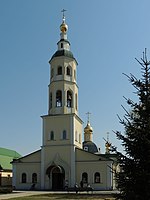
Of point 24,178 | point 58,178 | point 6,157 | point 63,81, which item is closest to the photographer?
point 58,178

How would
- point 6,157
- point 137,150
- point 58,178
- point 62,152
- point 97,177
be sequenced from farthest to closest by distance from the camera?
point 6,157
point 62,152
point 58,178
point 97,177
point 137,150

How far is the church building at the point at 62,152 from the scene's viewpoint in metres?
40.4

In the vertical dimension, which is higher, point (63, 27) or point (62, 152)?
point (63, 27)

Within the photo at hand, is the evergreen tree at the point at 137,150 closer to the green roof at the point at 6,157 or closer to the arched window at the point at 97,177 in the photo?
the arched window at the point at 97,177

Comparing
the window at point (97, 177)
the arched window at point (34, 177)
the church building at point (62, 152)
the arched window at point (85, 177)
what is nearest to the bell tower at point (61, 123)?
the church building at point (62, 152)

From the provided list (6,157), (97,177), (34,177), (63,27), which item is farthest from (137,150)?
(6,157)

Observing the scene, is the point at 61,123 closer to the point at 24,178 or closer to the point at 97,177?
the point at 97,177

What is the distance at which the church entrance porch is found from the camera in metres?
40.5

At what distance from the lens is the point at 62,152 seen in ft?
135

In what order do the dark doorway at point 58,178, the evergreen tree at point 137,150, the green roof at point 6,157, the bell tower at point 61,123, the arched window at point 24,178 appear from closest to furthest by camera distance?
the evergreen tree at point 137,150 → the dark doorway at point 58,178 → the bell tower at point 61,123 → the arched window at point 24,178 → the green roof at point 6,157

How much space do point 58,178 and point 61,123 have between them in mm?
6324

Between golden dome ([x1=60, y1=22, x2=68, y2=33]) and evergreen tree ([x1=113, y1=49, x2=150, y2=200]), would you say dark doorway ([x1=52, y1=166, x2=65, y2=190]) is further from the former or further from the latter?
evergreen tree ([x1=113, y1=49, x2=150, y2=200])

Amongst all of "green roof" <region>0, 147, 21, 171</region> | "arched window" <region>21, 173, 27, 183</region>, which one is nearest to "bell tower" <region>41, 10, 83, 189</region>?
"arched window" <region>21, 173, 27, 183</region>

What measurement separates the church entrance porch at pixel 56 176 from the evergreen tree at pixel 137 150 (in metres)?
31.9
